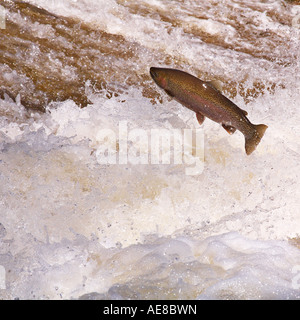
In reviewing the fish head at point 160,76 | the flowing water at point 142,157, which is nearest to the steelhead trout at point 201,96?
the fish head at point 160,76

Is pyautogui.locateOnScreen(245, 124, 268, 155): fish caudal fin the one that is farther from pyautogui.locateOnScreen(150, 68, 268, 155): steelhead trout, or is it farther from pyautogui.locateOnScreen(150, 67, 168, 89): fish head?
pyautogui.locateOnScreen(150, 67, 168, 89): fish head

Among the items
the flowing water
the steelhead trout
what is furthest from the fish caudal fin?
the flowing water

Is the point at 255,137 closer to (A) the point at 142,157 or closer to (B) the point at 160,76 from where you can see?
(B) the point at 160,76

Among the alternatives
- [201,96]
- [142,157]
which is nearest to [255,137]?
[201,96]

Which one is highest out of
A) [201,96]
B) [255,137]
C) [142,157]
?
[201,96]

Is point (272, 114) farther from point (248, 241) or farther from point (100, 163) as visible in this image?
point (100, 163)
